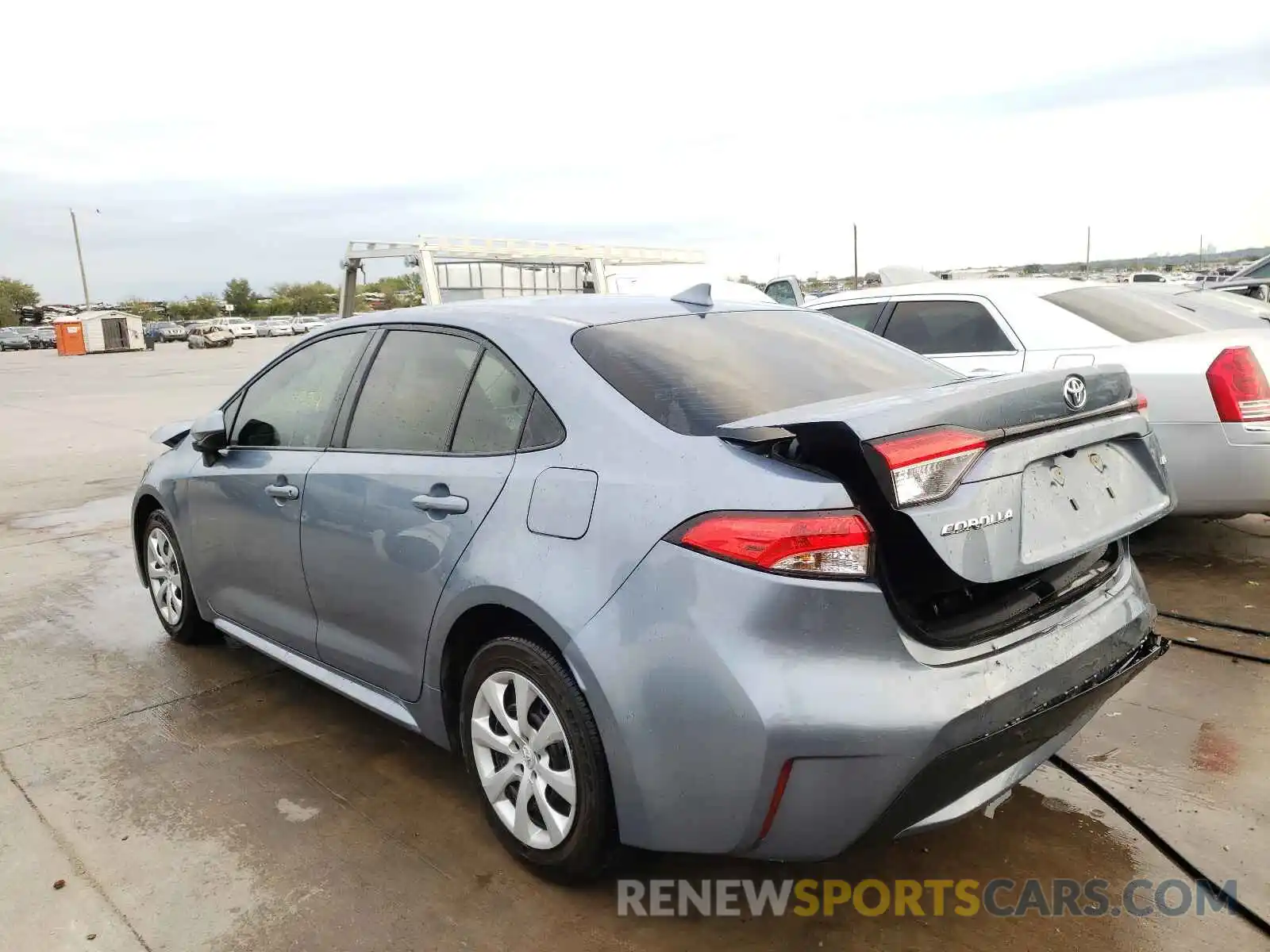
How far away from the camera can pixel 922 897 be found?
8.52 ft

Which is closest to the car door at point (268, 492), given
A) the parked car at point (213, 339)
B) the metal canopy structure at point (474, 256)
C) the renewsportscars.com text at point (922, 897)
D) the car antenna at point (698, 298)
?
the car antenna at point (698, 298)

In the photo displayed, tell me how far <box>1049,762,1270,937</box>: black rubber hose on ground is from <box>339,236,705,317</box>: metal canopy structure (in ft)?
35.7

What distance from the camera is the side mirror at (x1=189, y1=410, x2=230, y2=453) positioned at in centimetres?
404

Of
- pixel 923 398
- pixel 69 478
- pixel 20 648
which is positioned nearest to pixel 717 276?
pixel 69 478

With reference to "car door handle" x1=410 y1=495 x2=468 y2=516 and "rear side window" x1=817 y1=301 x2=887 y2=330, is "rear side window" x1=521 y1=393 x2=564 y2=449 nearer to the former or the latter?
"car door handle" x1=410 y1=495 x2=468 y2=516

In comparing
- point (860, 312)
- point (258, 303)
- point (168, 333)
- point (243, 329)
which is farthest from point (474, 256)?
point (258, 303)

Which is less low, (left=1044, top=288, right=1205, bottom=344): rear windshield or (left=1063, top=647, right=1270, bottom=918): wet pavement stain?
(left=1044, top=288, right=1205, bottom=344): rear windshield

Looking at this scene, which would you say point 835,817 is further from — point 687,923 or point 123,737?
point 123,737

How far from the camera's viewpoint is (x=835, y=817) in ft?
7.14

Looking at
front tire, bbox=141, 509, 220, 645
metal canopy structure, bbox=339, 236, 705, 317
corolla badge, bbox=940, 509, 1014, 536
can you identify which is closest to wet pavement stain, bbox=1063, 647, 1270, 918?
corolla badge, bbox=940, 509, 1014, 536

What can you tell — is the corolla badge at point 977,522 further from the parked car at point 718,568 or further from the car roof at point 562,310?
the car roof at point 562,310

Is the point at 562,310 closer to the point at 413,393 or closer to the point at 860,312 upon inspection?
the point at 413,393

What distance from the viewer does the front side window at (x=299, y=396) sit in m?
3.61

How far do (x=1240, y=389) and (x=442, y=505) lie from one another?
4.02m
